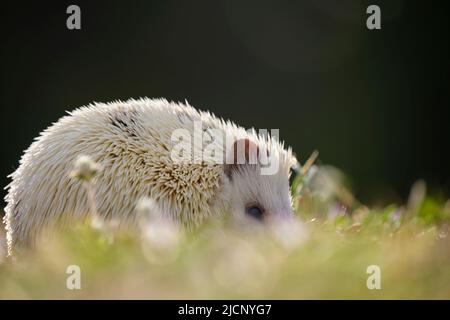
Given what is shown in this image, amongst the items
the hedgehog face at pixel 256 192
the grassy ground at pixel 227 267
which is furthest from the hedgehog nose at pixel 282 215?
the grassy ground at pixel 227 267

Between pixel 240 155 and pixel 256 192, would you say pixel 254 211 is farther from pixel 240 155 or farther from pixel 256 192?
pixel 240 155

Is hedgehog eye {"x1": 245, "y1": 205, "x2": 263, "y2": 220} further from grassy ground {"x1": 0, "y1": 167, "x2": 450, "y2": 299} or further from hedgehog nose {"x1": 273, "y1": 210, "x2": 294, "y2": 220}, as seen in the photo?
grassy ground {"x1": 0, "y1": 167, "x2": 450, "y2": 299}

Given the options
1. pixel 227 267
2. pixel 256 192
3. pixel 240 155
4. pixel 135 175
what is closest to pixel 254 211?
pixel 256 192

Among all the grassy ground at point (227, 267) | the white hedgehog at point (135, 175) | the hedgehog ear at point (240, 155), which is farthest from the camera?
the hedgehog ear at point (240, 155)

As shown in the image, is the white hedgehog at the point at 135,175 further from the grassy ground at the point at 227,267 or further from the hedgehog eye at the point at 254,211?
the grassy ground at the point at 227,267

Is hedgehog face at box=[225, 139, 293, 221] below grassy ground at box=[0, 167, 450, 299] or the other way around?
the other way around

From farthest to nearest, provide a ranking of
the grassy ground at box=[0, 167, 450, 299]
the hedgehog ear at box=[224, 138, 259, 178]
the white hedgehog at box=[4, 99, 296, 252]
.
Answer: the hedgehog ear at box=[224, 138, 259, 178] < the white hedgehog at box=[4, 99, 296, 252] < the grassy ground at box=[0, 167, 450, 299]

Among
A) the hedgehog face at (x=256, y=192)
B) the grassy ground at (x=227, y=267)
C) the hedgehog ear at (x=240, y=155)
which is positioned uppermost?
the hedgehog ear at (x=240, y=155)

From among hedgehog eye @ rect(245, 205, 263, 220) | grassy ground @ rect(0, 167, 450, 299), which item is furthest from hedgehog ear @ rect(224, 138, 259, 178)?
grassy ground @ rect(0, 167, 450, 299)
